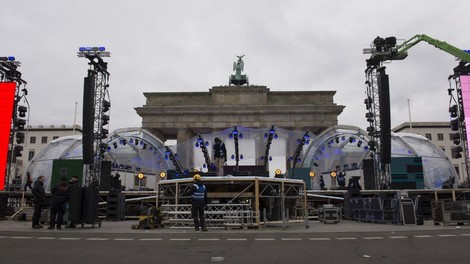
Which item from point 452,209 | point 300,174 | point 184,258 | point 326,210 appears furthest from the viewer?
point 300,174

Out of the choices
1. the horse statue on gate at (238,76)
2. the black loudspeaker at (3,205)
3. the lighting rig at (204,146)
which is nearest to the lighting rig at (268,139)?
the lighting rig at (204,146)

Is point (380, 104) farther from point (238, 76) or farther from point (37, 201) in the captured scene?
point (238, 76)

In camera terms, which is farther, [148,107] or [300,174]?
[148,107]

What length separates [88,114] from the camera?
2747cm

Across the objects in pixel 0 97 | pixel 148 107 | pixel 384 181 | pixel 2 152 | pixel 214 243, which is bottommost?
pixel 214 243

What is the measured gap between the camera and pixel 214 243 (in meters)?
10.4

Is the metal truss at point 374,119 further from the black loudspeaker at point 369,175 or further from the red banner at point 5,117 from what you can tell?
the red banner at point 5,117

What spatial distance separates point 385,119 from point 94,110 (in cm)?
1967

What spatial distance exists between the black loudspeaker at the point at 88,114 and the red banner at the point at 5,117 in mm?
5378

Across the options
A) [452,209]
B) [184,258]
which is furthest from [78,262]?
[452,209]

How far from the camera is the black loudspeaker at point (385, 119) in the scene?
27625mm

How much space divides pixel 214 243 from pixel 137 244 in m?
1.90

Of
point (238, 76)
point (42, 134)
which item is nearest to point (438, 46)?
point (238, 76)

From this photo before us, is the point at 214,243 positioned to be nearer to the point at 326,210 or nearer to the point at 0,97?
the point at 326,210
